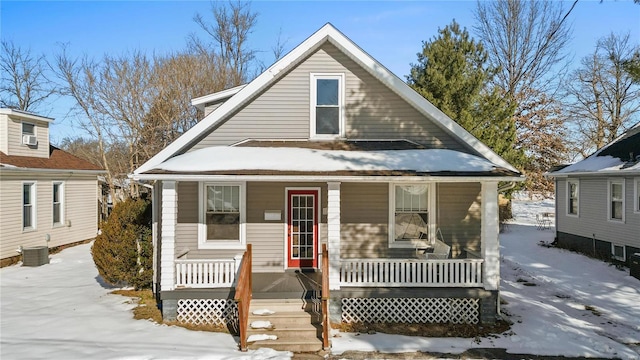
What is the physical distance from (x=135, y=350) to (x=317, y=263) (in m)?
4.56

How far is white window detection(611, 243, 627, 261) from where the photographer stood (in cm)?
1304

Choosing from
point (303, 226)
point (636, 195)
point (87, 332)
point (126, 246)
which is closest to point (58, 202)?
point (126, 246)

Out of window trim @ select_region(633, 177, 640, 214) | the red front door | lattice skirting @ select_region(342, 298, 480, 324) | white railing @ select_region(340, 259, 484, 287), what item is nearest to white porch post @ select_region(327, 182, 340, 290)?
white railing @ select_region(340, 259, 484, 287)

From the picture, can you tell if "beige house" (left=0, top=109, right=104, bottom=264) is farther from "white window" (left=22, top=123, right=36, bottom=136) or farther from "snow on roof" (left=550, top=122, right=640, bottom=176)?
"snow on roof" (left=550, top=122, right=640, bottom=176)

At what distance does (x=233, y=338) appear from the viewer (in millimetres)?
7242

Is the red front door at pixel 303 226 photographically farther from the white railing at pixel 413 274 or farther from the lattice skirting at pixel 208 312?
the lattice skirting at pixel 208 312

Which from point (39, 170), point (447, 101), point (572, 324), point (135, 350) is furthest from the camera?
point (447, 101)

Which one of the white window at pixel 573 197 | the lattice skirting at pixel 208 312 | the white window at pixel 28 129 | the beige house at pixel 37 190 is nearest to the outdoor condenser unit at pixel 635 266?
the white window at pixel 573 197

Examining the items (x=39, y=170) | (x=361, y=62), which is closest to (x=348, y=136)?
(x=361, y=62)

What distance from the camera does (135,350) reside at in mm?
6590

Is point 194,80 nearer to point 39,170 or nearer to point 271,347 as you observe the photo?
point 39,170

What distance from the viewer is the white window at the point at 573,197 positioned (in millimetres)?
15863

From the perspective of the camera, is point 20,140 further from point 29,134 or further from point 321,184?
point 321,184

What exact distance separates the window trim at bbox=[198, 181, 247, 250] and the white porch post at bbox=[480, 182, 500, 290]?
18.9ft
